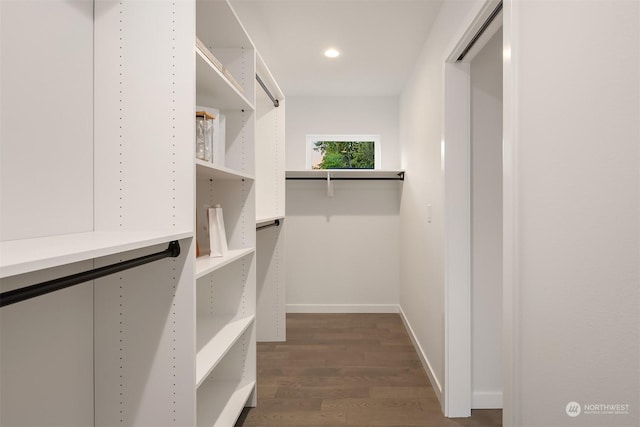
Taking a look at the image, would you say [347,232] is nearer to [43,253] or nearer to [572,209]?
[572,209]

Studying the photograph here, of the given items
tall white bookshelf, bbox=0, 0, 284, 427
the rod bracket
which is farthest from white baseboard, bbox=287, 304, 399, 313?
the rod bracket

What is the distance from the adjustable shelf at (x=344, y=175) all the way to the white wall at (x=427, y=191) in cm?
29

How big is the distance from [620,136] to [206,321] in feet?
6.01

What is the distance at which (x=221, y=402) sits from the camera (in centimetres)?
168

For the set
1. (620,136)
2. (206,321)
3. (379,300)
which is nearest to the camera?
(620,136)

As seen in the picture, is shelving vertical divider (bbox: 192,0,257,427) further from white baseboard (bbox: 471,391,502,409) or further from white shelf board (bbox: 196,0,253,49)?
white baseboard (bbox: 471,391,502,409)

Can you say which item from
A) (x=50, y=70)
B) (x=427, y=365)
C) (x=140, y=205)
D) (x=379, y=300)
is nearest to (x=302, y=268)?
(x=379, y=300)

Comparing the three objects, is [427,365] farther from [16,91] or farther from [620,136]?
[16,91]

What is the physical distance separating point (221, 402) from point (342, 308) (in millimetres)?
2310

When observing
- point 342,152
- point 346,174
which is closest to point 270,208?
point 346,174

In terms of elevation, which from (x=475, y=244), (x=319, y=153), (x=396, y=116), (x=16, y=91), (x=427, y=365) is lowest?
(x=427, y=365)

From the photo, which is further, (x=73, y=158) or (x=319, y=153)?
(x=319, y=153)

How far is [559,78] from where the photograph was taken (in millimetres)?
942

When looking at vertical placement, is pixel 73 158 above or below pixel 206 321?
above
